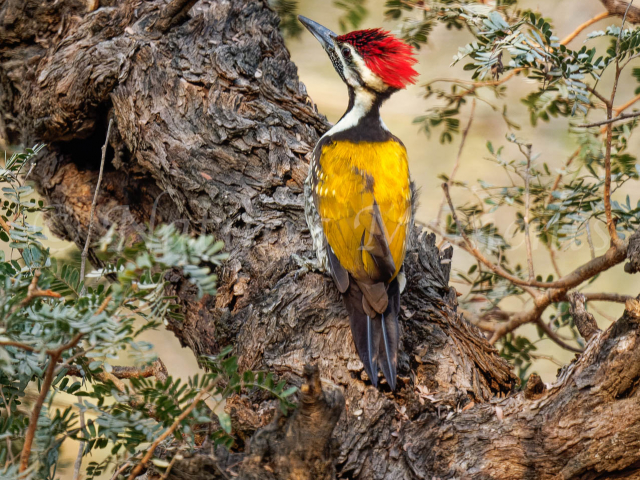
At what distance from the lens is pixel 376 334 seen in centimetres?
198

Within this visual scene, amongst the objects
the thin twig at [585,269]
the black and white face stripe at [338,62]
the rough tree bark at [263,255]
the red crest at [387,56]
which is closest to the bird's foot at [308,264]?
the rough tree bark at [263,255]

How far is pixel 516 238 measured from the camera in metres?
4.28

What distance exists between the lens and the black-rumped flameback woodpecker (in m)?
2.04

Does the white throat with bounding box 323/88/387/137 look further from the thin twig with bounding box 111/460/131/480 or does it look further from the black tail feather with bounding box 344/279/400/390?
the thin twig with bounding box 111/460/131/480

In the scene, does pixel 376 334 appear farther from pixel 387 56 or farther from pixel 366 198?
pixel 387 56

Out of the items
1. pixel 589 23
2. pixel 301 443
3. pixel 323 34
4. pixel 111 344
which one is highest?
pixel 589 23

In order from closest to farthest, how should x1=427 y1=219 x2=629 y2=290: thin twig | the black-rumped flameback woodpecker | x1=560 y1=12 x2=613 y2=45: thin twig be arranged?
the black-rumped flameback woodpecker → x1=427 y1=219 x2=629 y2=290: thin twig → x1=560 y1=12 x2=613 y2=45: thin twig

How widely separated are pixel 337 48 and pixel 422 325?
160 centimetres

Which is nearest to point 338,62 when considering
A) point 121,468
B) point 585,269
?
point 585,269

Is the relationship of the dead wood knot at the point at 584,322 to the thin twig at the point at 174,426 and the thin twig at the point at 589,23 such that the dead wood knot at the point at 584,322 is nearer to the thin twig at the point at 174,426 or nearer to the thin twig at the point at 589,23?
the thin twig at the point at 174,426

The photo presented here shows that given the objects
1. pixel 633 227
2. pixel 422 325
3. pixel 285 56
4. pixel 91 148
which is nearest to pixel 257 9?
pixel 285 56

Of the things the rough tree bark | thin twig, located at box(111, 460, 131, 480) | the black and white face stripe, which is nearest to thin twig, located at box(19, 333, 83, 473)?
thin twig, located at box(111, 460, 131, 480)

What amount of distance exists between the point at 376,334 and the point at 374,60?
1442mm

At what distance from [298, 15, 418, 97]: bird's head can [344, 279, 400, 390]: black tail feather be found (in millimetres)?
1130
